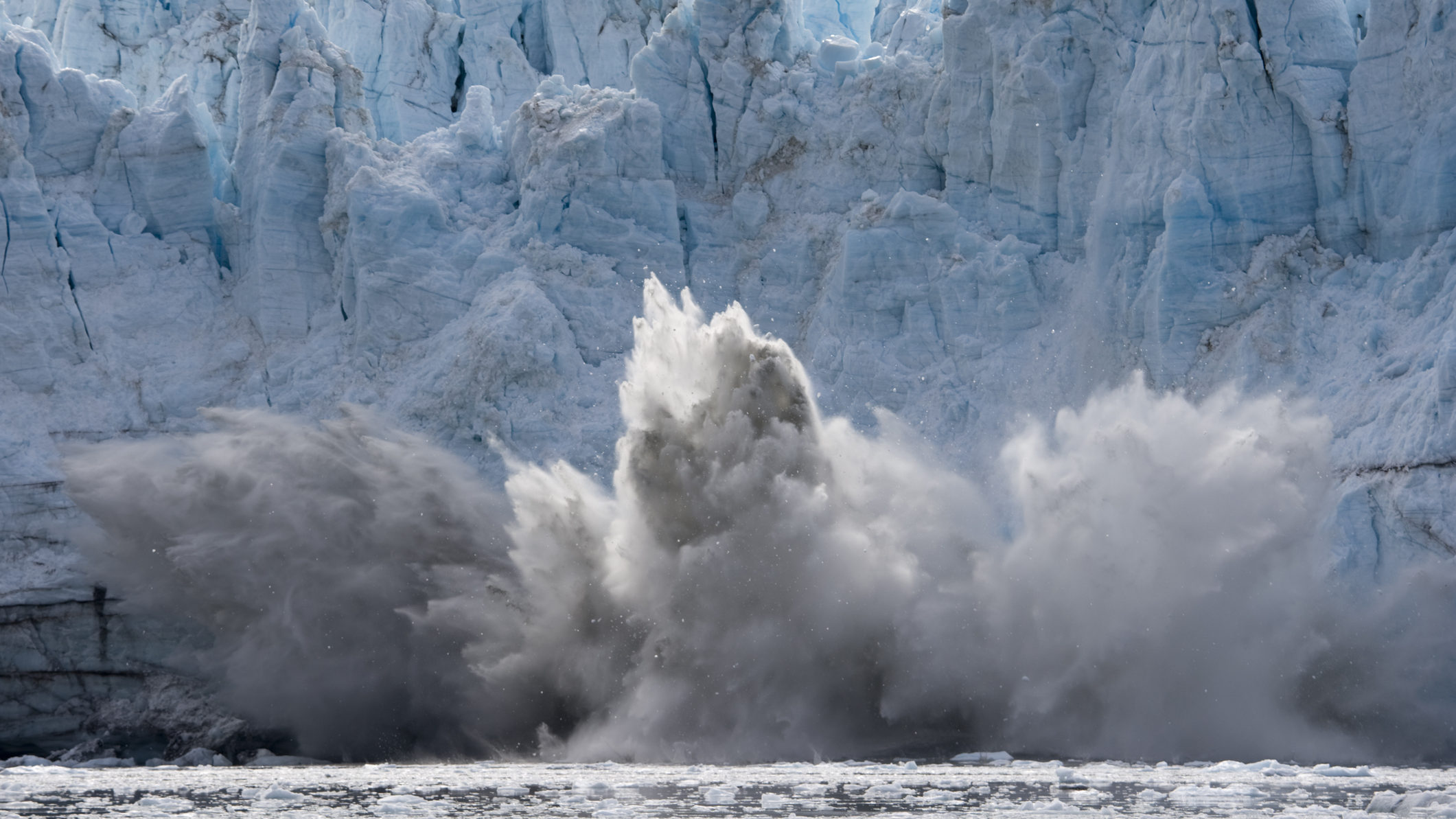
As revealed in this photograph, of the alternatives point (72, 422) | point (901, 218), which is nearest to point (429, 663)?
point (72, 422)

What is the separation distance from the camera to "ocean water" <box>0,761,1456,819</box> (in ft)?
64.1

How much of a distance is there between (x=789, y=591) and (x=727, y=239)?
1307 centimetres

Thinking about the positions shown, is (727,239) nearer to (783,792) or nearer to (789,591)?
(789,591)

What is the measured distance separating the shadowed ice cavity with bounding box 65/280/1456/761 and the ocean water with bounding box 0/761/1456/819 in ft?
5.59

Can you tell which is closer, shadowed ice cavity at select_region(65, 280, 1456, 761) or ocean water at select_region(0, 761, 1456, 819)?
ocean water at select_region(0, 761, 1456, 819)

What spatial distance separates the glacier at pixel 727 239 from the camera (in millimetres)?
33375

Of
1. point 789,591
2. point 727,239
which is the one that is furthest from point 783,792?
point 727,239

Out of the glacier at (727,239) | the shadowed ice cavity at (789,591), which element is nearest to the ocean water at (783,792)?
the shadowed ice cavity at (789,591)

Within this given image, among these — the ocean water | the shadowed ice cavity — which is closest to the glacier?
the shadowed ice cavity

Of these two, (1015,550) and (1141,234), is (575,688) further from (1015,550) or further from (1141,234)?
(1141,234)

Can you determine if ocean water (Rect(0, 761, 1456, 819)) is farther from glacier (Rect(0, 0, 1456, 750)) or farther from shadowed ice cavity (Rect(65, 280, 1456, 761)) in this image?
glacier (Rect(0, 0, 1456, 750))

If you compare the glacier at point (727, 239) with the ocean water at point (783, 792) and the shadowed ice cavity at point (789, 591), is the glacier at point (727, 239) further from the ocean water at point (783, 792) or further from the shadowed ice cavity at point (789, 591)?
the ocean water at point (783, 792)

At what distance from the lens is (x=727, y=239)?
40.7 m

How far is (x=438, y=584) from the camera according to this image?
35.0 meters
